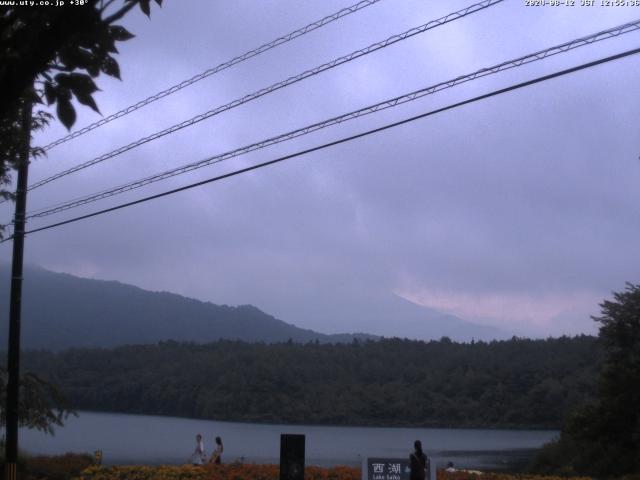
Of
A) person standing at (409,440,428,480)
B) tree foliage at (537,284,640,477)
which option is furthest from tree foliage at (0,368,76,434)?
tree foliage at (537,284,640,477)

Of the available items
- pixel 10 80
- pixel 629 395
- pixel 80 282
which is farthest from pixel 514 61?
pixel 80 282

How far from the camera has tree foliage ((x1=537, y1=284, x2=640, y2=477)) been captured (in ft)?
87.0

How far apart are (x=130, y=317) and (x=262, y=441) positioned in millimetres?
136344

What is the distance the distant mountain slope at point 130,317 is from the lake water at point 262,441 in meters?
84.6

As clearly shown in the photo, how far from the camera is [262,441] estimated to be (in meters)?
39.8

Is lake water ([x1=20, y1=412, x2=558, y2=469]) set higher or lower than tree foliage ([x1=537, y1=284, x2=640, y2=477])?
lower

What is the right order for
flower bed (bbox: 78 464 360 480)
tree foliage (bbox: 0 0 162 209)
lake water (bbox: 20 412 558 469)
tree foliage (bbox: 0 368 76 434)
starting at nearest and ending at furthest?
tree foliage (bbox: 0 0 162 209) → flower bed (bbox: 78 464 360 480) → tree foliage (bbox: 0 368 76 434) → lake water (bbox: 20 412 558 469)

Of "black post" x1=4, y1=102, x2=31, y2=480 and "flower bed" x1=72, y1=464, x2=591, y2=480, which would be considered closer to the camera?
"black post" x1=4, y1=102, x2=31, y2=480

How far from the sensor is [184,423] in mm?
50281

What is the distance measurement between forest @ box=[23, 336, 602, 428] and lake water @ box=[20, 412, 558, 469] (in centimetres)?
115

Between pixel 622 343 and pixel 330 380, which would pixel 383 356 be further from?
pixel 622 343

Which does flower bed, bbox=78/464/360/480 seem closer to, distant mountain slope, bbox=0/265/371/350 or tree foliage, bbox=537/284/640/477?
tree foliage, bbox=537/284/640/477

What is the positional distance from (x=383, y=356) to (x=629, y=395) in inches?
1157

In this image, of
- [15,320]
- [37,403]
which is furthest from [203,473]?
[15,320]
